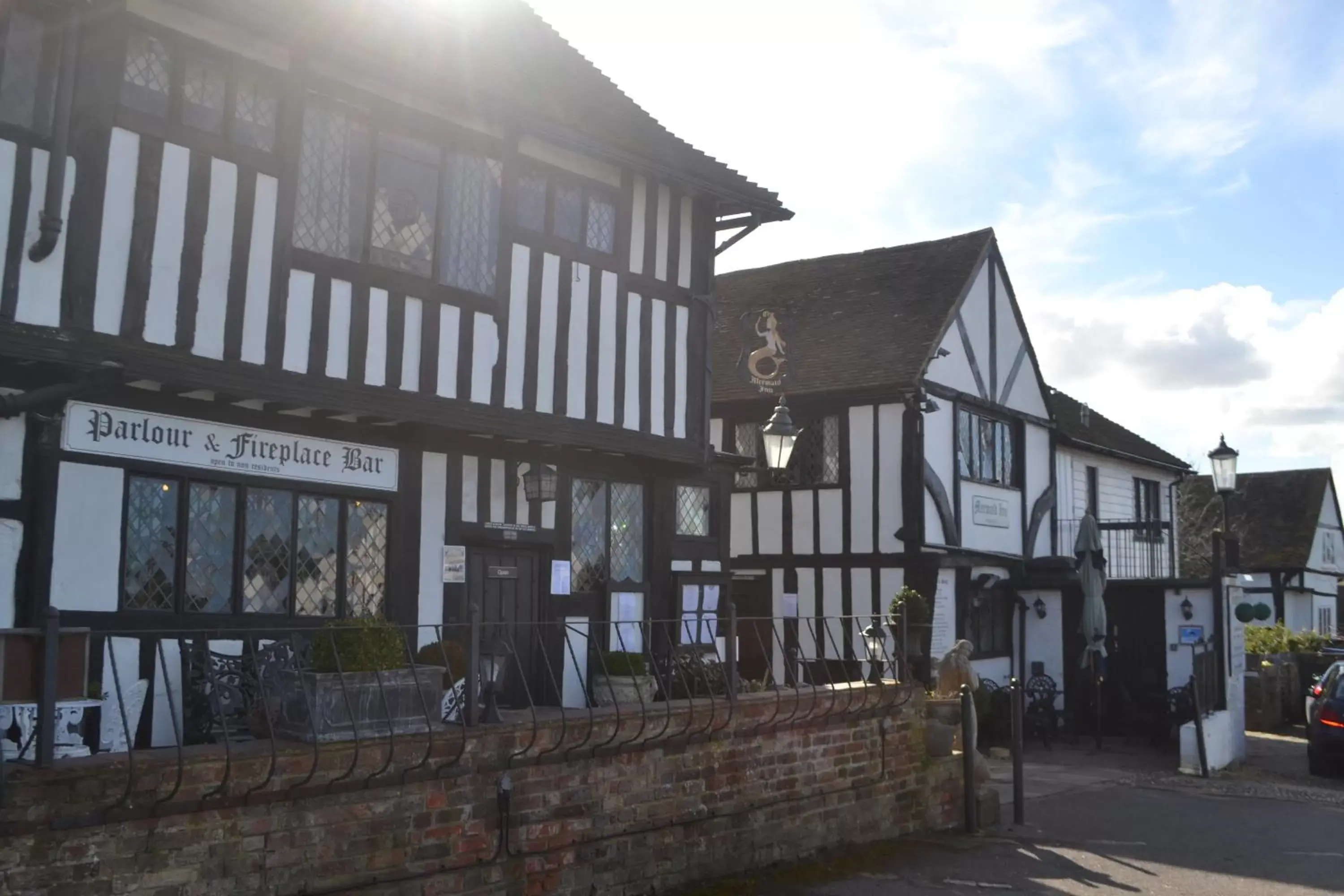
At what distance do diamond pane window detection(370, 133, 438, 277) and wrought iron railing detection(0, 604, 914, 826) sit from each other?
3020 mm

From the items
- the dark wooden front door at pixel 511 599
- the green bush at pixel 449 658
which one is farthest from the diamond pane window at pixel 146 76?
the dark wooden front door at pixel 511 599

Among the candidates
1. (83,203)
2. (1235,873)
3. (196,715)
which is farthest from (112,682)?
(1235,873)

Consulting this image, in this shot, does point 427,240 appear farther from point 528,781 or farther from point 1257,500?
point 1257,500

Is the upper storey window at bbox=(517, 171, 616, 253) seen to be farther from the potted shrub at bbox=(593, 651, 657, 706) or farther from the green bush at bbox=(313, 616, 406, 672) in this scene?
the green bush at bbox=(313, 616, 406, 672)

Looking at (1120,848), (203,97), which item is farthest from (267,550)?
(1120,848)

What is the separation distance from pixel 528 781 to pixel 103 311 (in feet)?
13.6

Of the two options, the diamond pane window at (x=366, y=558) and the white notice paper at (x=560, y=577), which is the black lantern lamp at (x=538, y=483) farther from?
the diamond pane window at (x=366, y=558)

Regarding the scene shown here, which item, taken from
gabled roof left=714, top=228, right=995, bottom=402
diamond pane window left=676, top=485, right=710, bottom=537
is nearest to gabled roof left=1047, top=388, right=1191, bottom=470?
gabled roof left=714, top=228, right=995, bottom=402

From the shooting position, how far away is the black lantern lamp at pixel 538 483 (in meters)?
11.4

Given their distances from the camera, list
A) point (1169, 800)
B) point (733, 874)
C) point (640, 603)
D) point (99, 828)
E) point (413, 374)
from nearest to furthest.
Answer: point (99, 828) → point (733, 874) → point (413, 374) → point (640, 603) → point (1169, 800)

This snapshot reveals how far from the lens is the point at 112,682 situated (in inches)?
331

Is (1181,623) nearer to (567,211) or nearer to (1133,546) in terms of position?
(1133,546)

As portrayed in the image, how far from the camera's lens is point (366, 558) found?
10320 mm

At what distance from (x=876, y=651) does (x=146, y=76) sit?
25.4 ft
